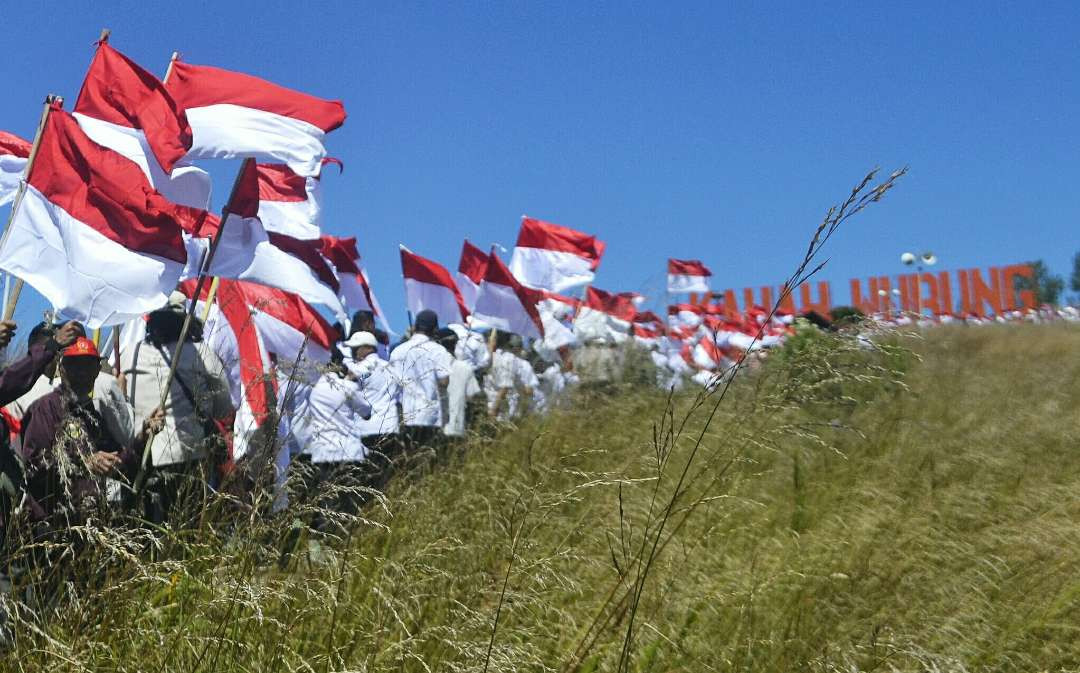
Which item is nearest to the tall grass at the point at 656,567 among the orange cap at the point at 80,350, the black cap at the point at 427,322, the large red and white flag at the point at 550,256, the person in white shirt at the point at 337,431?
the person in white shirt at the point at 337,431

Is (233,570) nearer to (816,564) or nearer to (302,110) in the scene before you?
(816,564)

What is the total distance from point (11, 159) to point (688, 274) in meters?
14.6

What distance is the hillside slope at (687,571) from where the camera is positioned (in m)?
3.10

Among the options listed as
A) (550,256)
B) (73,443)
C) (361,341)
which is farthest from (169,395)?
(550,256)

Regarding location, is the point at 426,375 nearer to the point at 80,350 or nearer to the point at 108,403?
the point at 108,403

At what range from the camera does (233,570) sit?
3285 millimetres

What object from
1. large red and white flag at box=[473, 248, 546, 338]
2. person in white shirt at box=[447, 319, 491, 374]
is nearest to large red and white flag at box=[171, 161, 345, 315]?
person in white shirt at box=[447, 319, 491, 374]

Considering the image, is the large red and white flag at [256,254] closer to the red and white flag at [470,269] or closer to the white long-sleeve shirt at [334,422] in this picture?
the white long-sleeve shirt at [334,422]

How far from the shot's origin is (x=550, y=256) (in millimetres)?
15906

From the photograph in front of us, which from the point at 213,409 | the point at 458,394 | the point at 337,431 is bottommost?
the point at 337,431

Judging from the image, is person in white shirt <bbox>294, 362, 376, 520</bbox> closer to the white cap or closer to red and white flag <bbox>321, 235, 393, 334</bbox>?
the white cap

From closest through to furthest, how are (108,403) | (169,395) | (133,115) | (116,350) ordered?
(108,403), (169,395), (133,115), (116,350)

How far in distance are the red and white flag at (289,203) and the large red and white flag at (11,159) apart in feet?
5.93

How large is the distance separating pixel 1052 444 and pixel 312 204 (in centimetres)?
573
